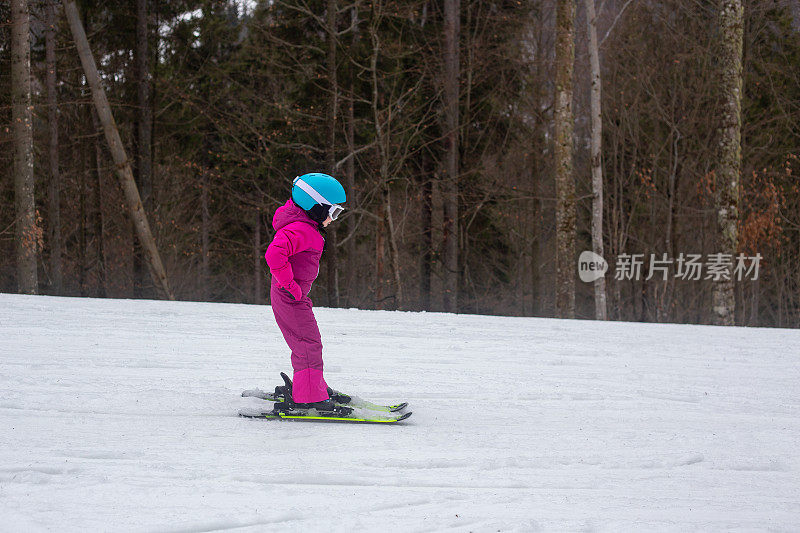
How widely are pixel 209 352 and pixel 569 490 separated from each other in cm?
403

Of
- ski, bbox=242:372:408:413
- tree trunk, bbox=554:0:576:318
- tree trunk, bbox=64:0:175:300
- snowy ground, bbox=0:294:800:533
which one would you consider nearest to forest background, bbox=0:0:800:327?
tree trunk, bbox=554:0:576:318

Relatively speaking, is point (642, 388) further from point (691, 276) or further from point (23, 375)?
point (691, 276)

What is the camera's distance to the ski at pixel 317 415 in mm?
4340

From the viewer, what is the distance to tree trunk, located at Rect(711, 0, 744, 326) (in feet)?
38.9

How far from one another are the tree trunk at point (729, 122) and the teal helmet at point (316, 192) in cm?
1010

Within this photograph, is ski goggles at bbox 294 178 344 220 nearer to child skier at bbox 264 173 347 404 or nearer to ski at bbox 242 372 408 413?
child skier at bbox 264 173 347 404

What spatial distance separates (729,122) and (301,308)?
35.0ft

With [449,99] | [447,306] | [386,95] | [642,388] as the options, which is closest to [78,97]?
[386,95]

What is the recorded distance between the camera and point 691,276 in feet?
72.8

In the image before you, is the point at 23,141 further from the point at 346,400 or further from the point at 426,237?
the point at 346,400

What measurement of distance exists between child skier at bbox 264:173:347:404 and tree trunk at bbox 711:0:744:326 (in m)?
10.1

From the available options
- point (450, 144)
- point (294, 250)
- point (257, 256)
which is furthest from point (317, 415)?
point (257, 256)

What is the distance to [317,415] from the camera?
14.5ft

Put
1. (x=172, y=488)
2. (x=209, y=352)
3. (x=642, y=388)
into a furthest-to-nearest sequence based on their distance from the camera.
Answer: (x=209, y=352), (x=642, y=388), (x=172, y=488)
